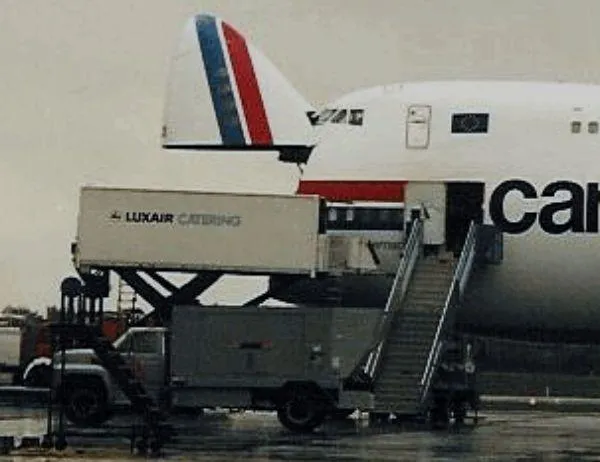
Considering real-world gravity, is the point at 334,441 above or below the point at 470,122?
below

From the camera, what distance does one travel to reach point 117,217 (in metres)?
33.9

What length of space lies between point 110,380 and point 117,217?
375 cm

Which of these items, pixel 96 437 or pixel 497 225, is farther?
pixel 497 225

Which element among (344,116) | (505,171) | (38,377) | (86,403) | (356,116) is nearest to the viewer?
(86,403)

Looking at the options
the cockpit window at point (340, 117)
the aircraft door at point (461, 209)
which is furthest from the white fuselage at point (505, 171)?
the cockpit window at point (340, 117)

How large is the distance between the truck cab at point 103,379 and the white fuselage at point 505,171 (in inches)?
283

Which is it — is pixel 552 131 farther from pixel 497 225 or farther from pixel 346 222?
pixel 346 222

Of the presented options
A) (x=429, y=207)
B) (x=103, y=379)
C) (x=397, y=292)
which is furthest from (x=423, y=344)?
(x=103, y=379)

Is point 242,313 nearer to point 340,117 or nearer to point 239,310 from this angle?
point 239,310

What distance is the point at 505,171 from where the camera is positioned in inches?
1527

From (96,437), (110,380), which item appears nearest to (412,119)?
(110,380)

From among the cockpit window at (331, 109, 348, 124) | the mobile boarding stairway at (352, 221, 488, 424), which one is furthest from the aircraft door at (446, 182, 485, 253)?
the cockpit window at (331, 109, 348, 124)

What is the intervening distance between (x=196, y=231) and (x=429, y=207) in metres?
7.59

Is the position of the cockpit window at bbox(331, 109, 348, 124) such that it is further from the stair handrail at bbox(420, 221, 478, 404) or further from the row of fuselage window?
the stair handrail at bbox(420, 221, 478, 404)
